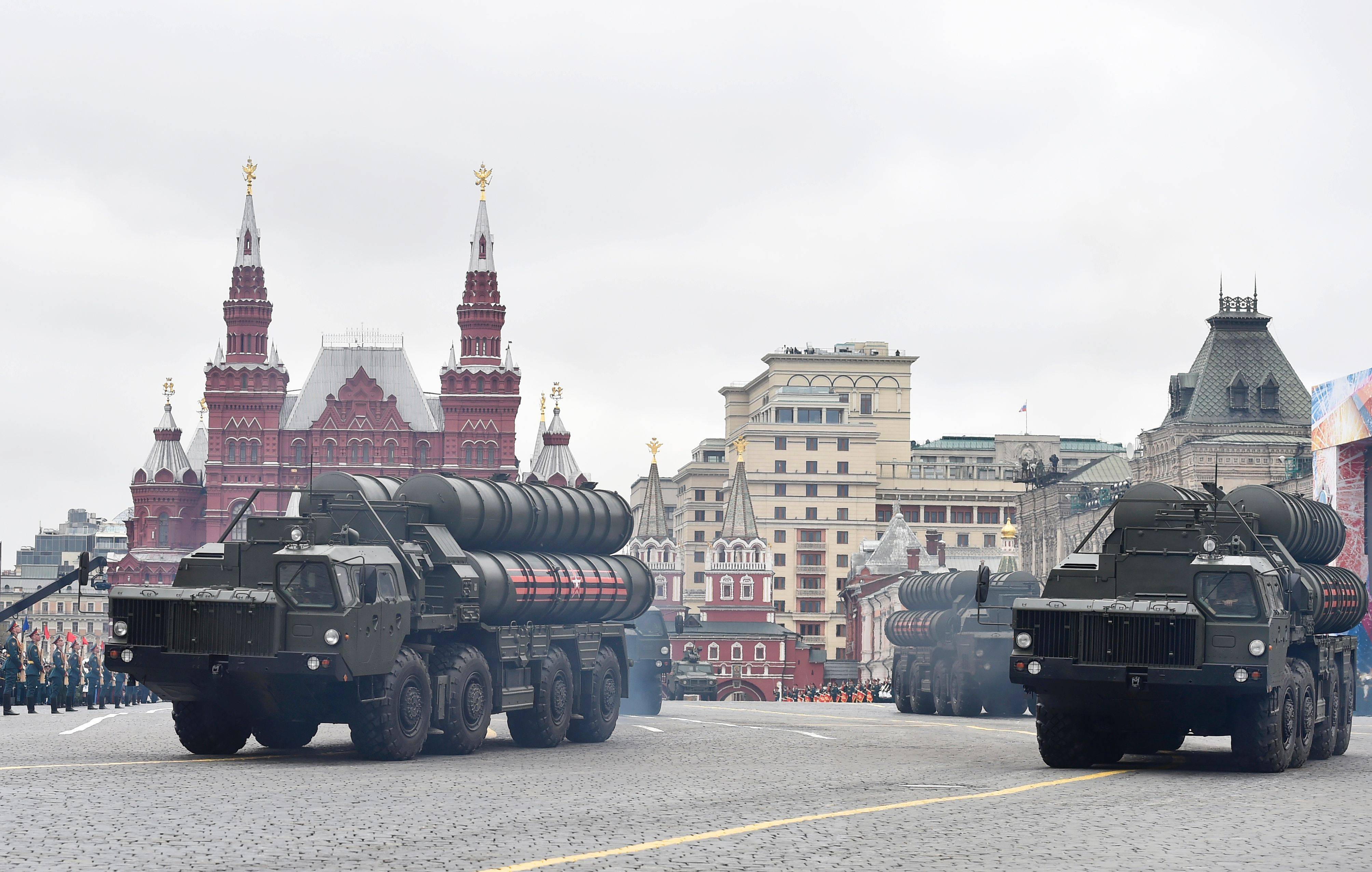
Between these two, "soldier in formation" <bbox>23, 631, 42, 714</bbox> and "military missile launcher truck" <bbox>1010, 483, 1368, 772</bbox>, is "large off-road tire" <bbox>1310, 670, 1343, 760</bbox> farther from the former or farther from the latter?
"soldier in formation" <bbox>23, 631, 42, 714</bbox>

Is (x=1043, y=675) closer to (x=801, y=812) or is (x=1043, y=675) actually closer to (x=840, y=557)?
(x=801, y=812)

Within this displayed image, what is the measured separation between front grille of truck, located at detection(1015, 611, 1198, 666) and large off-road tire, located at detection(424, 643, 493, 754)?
7.53 m

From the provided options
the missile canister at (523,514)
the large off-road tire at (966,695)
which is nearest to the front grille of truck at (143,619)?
the missile canister at (523,514)

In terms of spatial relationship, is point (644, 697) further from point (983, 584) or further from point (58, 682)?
point (983, 584)

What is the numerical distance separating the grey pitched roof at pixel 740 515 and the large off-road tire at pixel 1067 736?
4455 inches

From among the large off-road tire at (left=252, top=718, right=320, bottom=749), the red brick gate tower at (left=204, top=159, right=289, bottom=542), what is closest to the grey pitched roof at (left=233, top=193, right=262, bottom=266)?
the red brick gate tower at (left=204, top=159, right=289, bottom=542)

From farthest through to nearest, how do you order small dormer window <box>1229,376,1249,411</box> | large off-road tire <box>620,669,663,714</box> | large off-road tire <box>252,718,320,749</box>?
small dormer window <box>1229,376,1249,411</box> → large off-road tire <box>620,669,663,714</box> → large off-road tire <box>252,718,320,749</box>

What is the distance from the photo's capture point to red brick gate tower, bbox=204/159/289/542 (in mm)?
122688

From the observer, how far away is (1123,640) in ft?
69.7

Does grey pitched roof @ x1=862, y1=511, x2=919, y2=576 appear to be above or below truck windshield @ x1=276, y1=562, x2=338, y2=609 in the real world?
above

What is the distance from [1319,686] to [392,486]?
1258 centimetres

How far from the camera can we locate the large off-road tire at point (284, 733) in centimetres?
2361

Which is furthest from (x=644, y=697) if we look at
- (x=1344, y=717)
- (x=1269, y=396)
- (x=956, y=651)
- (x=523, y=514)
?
(x=1269, y=396)

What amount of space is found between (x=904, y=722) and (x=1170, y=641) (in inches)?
739
